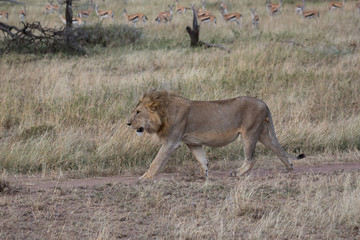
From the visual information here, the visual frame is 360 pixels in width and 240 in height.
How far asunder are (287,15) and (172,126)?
20.3 meters

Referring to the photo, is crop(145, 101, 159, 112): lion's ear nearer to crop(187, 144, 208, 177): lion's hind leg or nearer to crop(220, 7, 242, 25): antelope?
crop(187, 144, 208, 177): lion's hind leg

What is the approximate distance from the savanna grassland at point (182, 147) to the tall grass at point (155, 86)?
3 cm

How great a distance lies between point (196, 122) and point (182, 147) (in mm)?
1471

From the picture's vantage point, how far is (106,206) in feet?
19.3

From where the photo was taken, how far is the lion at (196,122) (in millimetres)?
7309

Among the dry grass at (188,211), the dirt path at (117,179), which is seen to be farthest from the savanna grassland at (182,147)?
the dirt path at (117,179)

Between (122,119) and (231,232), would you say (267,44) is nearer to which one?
(122,119)

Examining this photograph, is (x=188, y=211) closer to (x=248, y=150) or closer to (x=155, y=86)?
(x=248, y=150)

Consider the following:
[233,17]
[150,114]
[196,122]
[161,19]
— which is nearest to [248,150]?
[196,122]

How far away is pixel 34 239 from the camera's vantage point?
501cm

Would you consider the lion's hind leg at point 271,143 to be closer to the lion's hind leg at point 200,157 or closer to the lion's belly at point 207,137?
the lion's belly at point 207,137

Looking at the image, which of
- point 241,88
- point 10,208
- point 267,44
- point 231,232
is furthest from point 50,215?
point 267,44

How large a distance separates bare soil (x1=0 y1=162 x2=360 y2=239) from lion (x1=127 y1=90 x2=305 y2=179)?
40 centimetres

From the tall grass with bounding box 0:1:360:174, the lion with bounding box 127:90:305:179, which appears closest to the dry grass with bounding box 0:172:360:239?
the lion with bounding box 127:90:305:179
